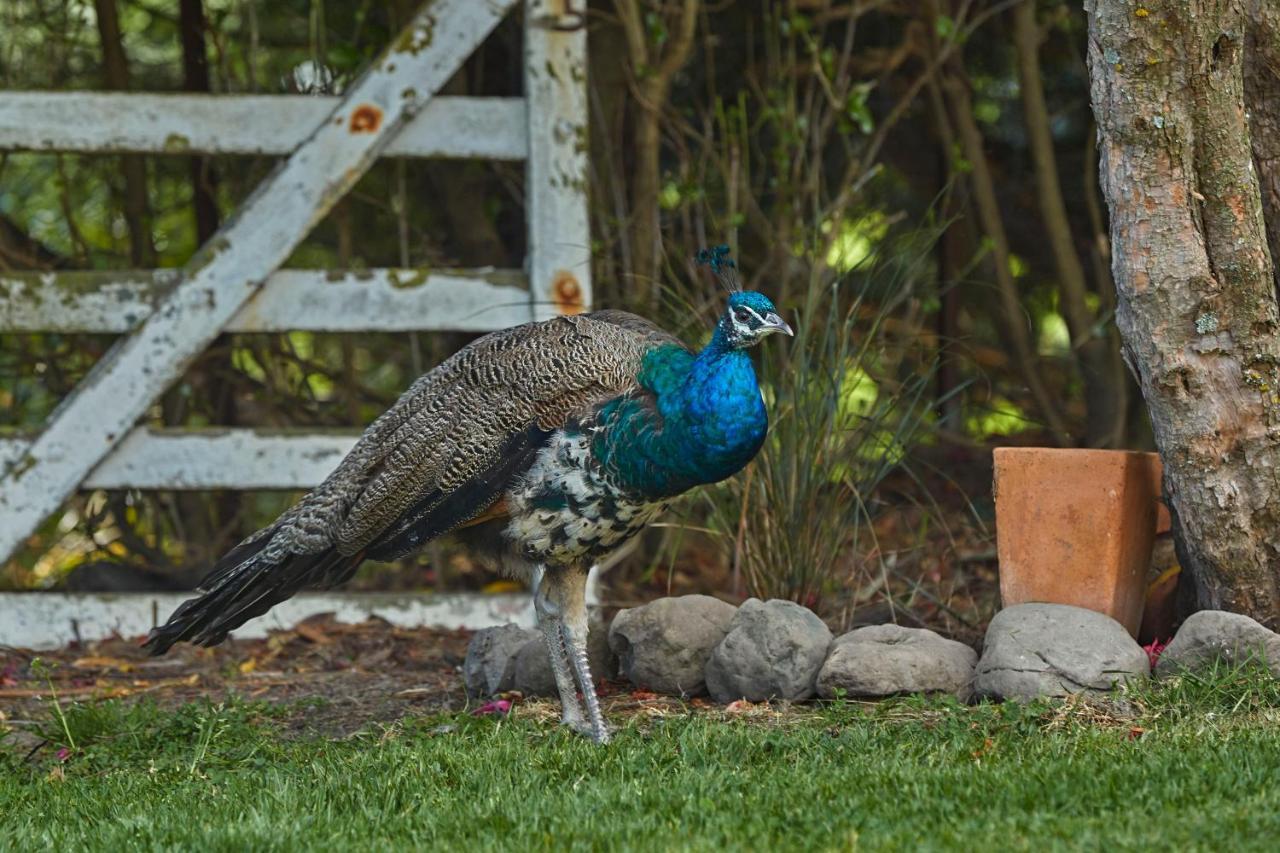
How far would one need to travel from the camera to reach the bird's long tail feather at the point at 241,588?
473cm

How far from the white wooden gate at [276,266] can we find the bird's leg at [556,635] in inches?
53.8

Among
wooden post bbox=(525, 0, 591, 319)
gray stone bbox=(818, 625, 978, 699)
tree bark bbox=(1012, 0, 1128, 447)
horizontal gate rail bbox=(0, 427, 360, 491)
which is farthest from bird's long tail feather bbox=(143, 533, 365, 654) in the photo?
tree bark bbox=(1012, 0, 1128, 447)

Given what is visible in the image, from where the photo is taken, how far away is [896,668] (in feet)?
14.7

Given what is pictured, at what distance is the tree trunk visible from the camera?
13.6ft

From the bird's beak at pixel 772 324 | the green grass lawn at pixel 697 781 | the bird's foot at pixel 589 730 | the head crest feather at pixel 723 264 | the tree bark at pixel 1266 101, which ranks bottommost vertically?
the bird's foot at pixel 589 730

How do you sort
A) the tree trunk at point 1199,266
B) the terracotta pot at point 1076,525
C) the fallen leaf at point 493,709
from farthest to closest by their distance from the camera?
the fallen leaf at point 493,709, the terracotta pot at point 1076,525, the tree trunk at point 1199,266

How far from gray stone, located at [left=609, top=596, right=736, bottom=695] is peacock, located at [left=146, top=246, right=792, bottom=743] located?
22 cm

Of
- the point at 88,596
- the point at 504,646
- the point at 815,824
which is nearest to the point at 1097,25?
the point at 815,824

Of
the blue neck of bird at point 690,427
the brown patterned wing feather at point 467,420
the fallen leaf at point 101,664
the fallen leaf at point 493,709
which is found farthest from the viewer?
the fallen leaf at point 101,664

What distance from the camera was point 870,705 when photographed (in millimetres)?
4457

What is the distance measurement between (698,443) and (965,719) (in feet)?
3.19

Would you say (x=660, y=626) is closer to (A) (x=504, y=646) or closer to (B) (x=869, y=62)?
(A) (x=504, y=646)

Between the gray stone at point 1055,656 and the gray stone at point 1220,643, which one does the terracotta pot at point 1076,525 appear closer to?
the gray stone at point 1055,656

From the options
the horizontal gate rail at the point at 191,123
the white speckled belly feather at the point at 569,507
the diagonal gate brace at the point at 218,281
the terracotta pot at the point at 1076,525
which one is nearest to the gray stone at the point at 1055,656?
the terracotta pot at the point at 1076,525
